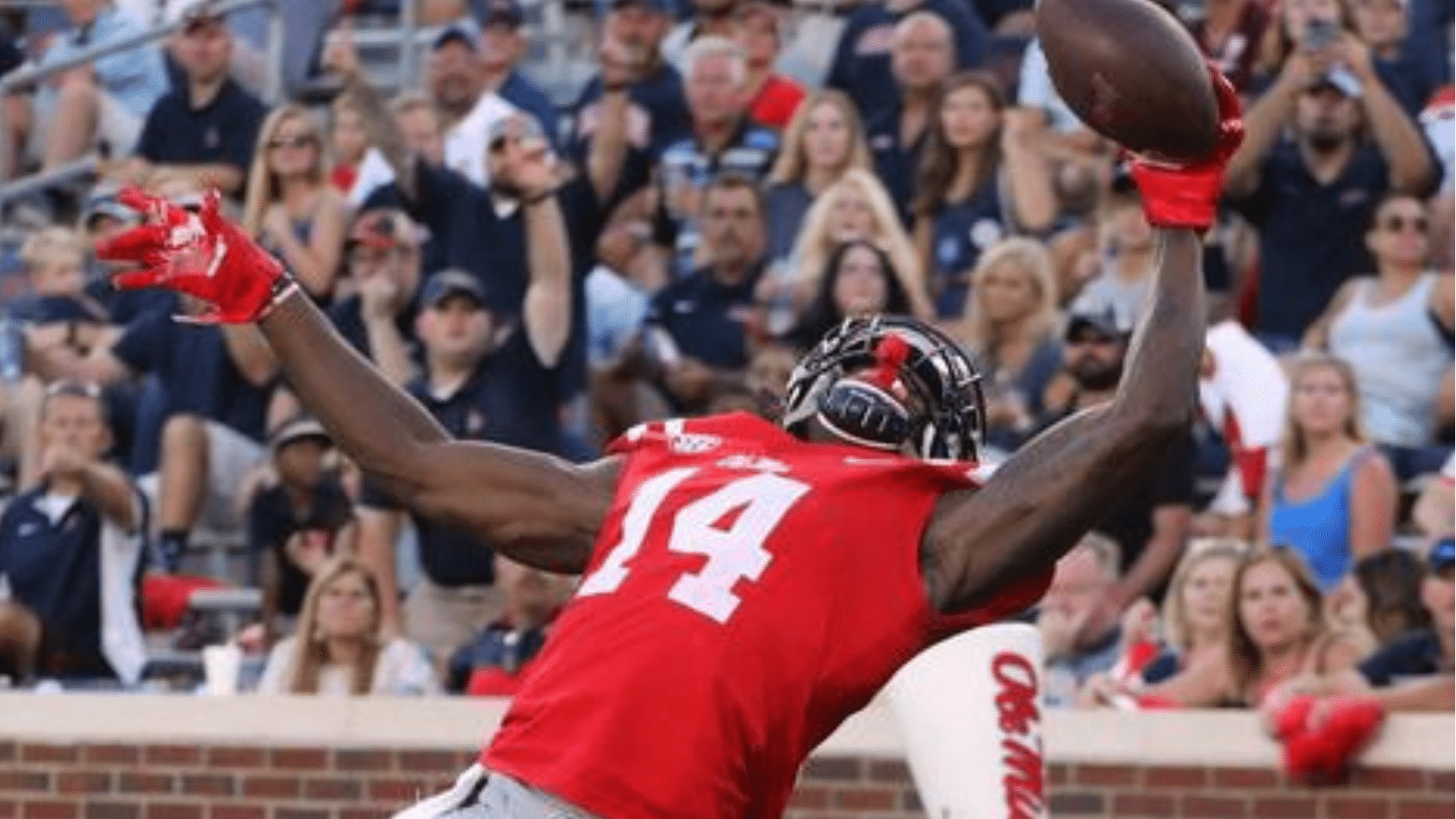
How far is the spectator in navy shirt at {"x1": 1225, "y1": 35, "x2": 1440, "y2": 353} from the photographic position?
11570 mm

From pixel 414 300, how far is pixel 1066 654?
298 centimetres

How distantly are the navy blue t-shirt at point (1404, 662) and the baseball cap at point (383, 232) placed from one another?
4173mm

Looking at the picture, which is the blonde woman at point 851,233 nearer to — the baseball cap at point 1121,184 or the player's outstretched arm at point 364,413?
the baseball cap at point 1121,184

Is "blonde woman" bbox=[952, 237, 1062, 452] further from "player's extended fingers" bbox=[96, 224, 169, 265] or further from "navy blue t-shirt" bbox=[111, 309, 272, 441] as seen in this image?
"player's extended fingers" bbox=[96, 224, 169, 265]

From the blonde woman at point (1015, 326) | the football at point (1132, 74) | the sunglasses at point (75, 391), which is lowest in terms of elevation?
the sunglasses at point (75, 391)

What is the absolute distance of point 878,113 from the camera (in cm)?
1288

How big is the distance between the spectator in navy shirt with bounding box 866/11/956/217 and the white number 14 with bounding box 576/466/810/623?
270 inches

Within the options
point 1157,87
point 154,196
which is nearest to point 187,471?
point 154,196

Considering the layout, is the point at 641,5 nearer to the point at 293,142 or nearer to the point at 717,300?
the point at 293,142

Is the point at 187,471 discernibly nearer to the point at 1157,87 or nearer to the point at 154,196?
the point at 154,196

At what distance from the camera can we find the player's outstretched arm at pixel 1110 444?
18.1 ft

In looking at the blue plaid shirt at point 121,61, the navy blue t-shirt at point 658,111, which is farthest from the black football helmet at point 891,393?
the blue plaid shirt at point 121,61

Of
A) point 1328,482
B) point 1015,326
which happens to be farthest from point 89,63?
point 1328,482

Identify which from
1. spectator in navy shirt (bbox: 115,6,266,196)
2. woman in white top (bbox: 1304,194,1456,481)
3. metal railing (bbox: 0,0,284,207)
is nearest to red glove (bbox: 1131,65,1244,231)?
woman in white top (bbox: 1304,194,1456,481)
